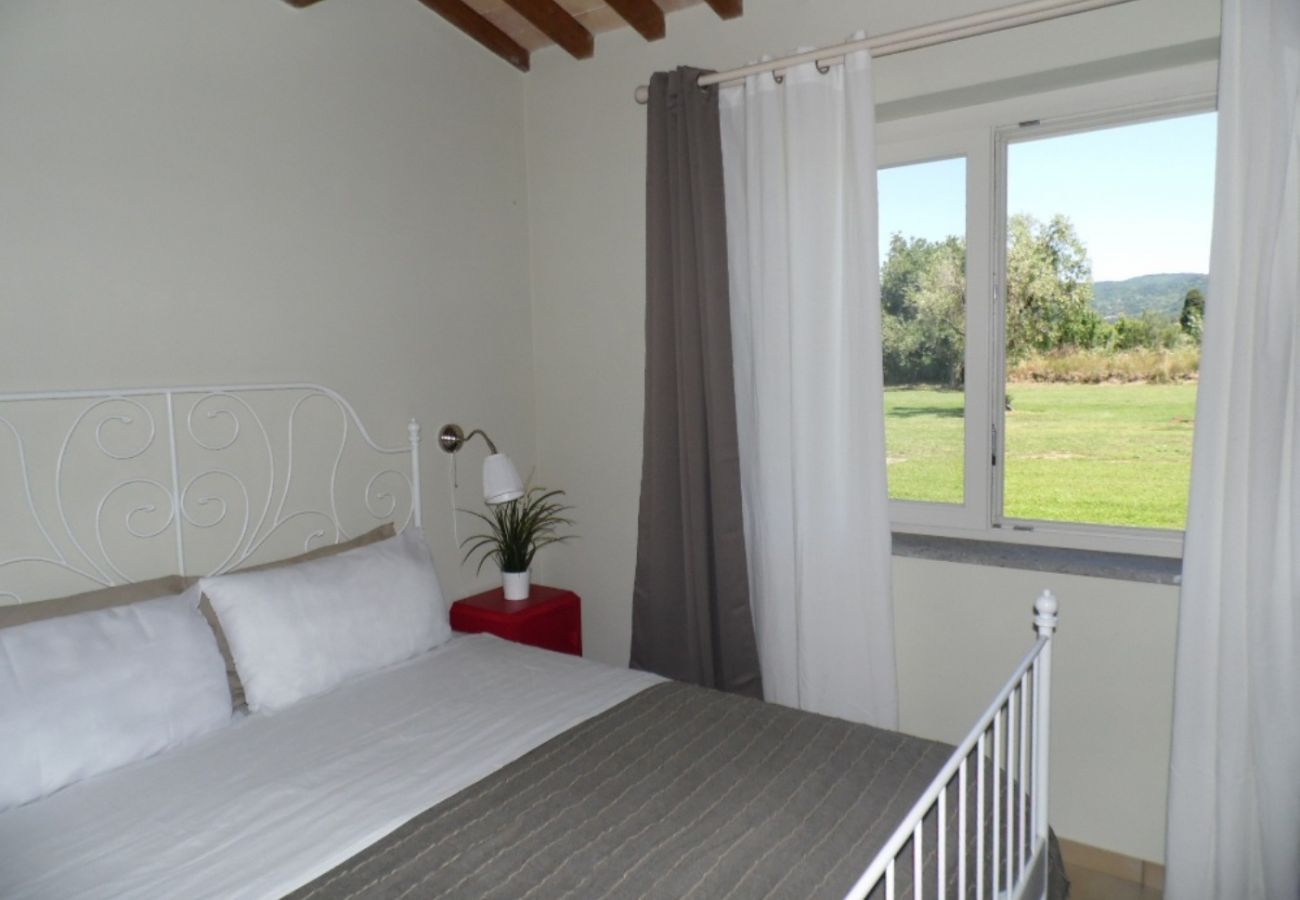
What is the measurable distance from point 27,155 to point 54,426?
60 cm

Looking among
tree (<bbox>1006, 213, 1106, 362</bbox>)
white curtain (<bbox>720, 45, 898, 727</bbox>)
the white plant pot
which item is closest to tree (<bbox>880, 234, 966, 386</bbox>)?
tree (<bbox>1006, 213, 1106, 362</bbox>)

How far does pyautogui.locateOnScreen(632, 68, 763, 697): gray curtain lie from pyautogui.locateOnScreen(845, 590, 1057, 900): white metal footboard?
39.8 inches

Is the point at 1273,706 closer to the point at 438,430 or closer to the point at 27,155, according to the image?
the point at 438,430

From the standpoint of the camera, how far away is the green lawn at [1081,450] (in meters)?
2.39

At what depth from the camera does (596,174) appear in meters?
3.07

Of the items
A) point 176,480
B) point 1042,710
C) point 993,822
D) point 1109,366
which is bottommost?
point 993,822

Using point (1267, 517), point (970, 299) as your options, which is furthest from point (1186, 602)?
point (970, 299)

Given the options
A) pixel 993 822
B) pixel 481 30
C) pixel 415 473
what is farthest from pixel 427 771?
pixel 481 30

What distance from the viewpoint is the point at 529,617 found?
2760mm

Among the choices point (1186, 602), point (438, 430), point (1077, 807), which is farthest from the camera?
point (438, 430)

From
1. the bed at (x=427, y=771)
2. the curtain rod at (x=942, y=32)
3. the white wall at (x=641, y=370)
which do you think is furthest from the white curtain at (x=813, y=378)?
the bed at (x=427, y=771)

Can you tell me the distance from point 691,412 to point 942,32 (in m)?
1.24

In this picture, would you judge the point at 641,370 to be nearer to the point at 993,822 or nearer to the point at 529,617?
the point at 529,617

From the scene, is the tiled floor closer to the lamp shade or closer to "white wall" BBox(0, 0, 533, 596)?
the lamp shade
